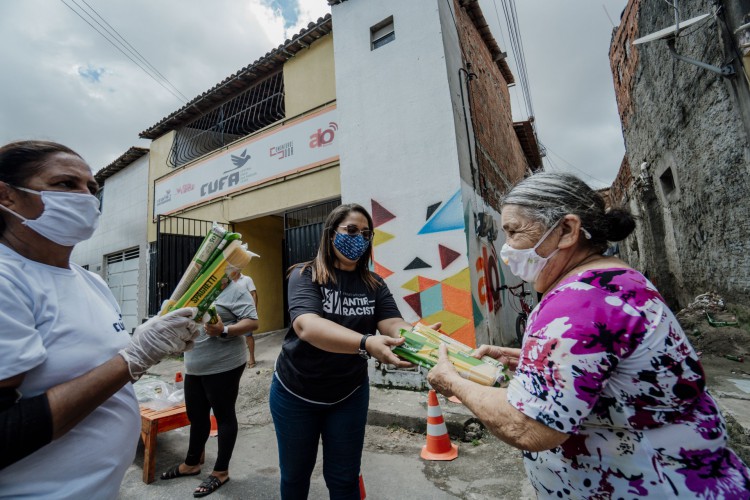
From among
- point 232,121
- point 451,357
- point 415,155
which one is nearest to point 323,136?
point 415,155

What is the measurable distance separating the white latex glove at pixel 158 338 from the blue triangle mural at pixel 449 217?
3.79 metres

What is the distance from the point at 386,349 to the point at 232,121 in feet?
28.2

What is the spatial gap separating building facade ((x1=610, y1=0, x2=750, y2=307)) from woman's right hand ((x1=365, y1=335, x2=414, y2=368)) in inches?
209

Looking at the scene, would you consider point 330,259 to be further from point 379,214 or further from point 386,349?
point 379,214

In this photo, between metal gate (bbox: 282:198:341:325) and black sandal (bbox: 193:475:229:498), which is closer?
black sandal (bbox: 193:475:229:498)

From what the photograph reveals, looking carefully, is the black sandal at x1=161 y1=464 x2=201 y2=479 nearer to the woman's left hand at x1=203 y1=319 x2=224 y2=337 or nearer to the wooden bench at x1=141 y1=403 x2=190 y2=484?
the wooden bench at x1=141 y1=403 x2=190 y2=484

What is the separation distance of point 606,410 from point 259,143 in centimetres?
741

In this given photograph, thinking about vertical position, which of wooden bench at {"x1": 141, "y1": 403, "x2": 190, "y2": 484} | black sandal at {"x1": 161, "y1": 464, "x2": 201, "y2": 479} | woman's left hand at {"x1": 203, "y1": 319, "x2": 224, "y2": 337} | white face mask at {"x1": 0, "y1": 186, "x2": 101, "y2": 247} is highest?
white face mask at {"x1": 0, "y1": 186, "x2": 101, "y2": 247}

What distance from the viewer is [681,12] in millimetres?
5270

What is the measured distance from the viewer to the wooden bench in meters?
3.07

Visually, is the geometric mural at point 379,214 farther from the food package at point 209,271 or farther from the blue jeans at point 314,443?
the food package at point 209,271

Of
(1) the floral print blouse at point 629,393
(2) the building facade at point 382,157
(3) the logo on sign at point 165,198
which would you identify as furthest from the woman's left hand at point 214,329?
(3) the logo on sign at point 165,198

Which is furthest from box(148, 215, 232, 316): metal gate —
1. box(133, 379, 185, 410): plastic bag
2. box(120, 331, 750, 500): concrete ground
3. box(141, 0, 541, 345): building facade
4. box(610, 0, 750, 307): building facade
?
box(610, 0, 750, 307): building facade

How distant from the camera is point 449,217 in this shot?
190 inches
